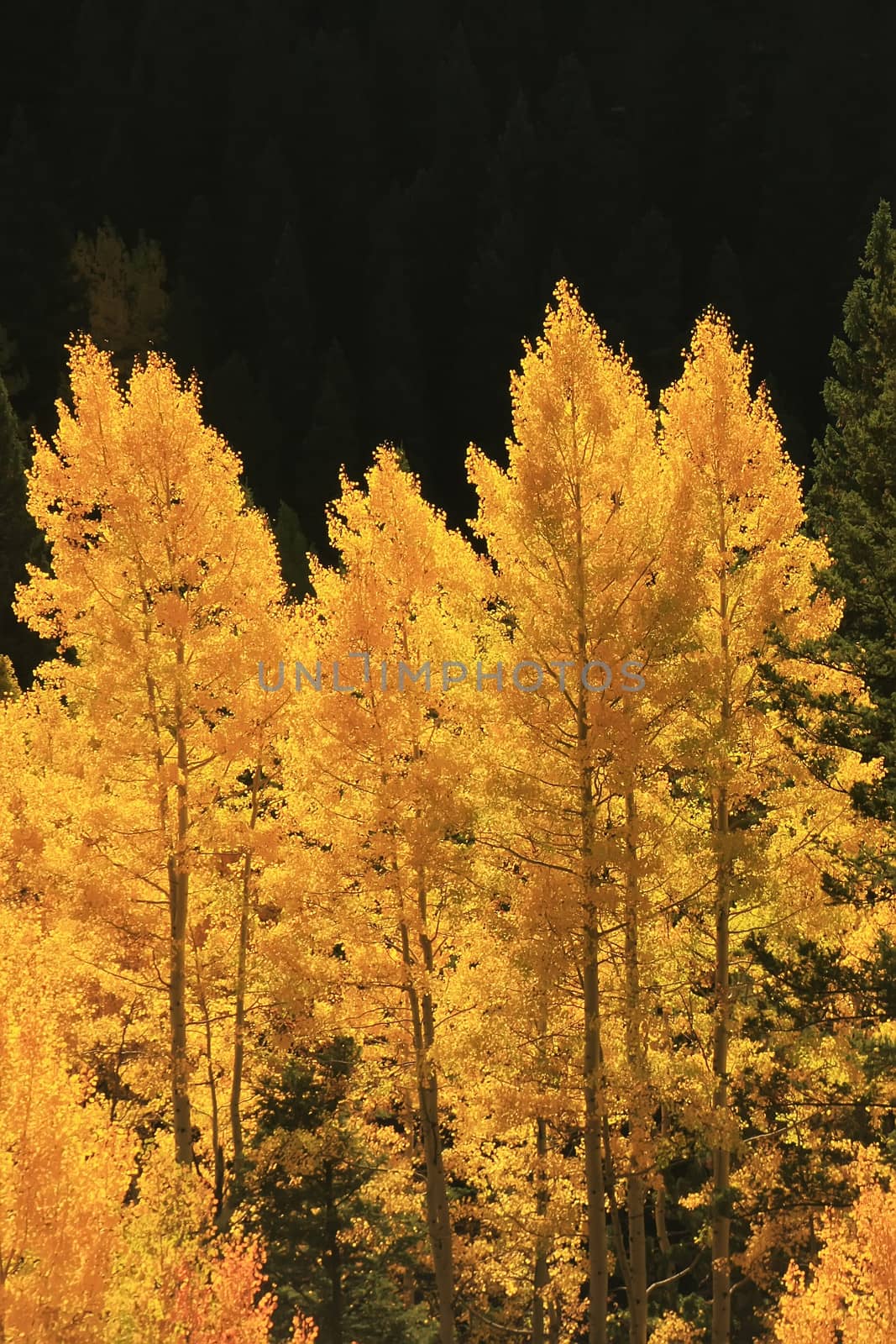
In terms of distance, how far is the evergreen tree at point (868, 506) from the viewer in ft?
48.3

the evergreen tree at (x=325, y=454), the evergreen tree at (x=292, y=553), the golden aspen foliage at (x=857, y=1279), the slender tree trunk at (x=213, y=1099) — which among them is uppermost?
the evergreen tree at (x=325, y=454)

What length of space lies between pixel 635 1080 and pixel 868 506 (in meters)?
7.22

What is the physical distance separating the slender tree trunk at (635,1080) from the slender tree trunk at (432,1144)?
2291mm

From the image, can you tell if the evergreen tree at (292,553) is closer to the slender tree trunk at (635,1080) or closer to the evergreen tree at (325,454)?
the evergreen tree at (325,454)

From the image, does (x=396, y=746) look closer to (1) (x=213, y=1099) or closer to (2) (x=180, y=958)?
(2) (x=180, y=958)

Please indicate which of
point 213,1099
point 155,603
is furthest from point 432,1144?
point 155,603

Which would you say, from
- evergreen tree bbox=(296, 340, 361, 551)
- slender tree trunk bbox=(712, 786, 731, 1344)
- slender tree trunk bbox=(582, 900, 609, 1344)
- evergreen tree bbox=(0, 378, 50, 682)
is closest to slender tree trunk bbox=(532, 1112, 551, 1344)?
slender tree trunk bbox=(712, 786, 731, 1344)

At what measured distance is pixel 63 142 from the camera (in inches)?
3246

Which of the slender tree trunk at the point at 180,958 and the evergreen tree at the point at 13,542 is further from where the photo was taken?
the evergreen tree at the point at 13,542

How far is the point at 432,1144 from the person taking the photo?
17.0m

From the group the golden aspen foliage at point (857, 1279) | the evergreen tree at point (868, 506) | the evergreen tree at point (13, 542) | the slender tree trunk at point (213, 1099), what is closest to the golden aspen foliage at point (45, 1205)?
the slender tree trunk at point (213, 1099)

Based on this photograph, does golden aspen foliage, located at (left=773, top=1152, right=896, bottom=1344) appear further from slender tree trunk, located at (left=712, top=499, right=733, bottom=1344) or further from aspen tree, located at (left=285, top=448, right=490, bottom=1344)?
aspen tree, located at (left=285, top=448, right=490, bottom=1344)

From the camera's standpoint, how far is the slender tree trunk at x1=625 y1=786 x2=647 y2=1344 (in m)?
14.3

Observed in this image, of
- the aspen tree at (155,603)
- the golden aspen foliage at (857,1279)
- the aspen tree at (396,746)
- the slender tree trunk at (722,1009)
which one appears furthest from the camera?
the aspen tree at (155,603)
